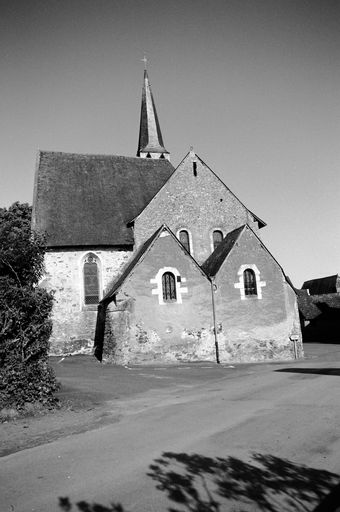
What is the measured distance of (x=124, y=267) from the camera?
2277 cm

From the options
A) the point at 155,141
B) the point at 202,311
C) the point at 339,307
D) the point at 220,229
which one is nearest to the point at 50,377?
the point at 202,311

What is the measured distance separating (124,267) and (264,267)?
7.82 metres

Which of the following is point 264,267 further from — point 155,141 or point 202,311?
point 155,141

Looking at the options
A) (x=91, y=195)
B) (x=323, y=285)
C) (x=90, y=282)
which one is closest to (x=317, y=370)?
(x=90, y=282)

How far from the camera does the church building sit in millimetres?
19047

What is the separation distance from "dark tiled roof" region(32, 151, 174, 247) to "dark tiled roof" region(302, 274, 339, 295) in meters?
50.5

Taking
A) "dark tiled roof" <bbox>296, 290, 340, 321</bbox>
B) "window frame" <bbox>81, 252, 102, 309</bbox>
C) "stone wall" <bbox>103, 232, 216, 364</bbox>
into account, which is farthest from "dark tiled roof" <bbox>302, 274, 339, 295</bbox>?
"window frame" <bbox>81, 252, 102, 309</bbox>

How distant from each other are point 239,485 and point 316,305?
47.8 meters

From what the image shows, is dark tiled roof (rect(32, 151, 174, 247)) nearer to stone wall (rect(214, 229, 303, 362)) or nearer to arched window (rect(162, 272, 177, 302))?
arched window (rect(162, 272, 177, 302))

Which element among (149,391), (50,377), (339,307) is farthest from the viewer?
(339,307)

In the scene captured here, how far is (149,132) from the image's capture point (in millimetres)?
41344

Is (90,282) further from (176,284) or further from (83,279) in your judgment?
(176,284)

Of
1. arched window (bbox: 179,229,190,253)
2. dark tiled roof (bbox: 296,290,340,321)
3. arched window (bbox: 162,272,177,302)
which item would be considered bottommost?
dark tiled roof (bbox: 296,290,340,321)

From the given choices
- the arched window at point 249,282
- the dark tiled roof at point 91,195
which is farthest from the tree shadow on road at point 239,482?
the dark tiled roof at point 91,195
